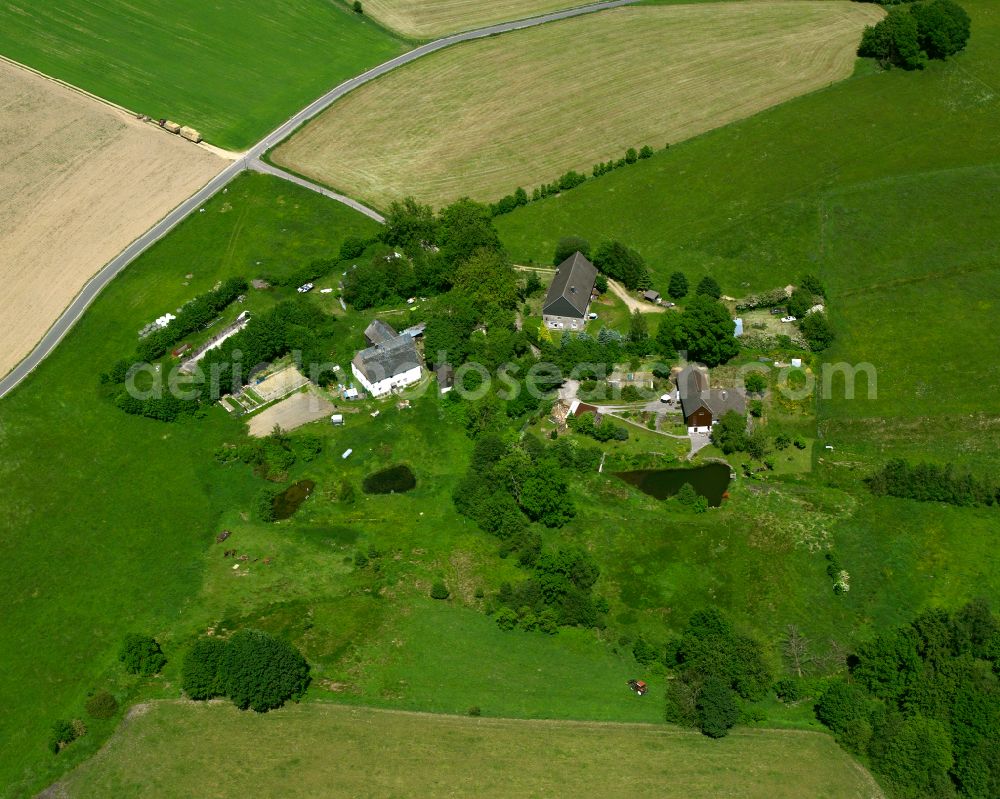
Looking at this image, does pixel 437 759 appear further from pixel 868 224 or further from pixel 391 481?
pixel 868 224

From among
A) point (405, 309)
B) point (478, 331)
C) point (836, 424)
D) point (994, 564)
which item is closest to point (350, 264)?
point (405, 309)

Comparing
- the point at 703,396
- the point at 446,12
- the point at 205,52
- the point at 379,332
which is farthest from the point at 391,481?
the point at 446,12

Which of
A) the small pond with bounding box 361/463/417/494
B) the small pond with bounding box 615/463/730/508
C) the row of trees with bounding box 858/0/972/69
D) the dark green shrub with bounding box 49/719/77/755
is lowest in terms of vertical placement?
the dark green shrub with bounding box 49/719/77/755

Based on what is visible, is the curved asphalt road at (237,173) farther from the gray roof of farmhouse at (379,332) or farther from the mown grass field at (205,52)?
the gray roof of farmhouse at (379,332)

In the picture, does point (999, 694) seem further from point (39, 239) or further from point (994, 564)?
point (39, 239)

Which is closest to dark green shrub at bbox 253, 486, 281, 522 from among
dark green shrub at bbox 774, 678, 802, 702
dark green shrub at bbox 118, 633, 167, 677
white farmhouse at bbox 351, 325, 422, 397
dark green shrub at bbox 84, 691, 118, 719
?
dark green shrub at bbox 118, 633, 167, 677

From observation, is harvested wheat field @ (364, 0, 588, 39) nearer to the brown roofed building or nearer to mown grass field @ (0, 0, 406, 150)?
mown grass field @ (0, 0, 406, 150)
